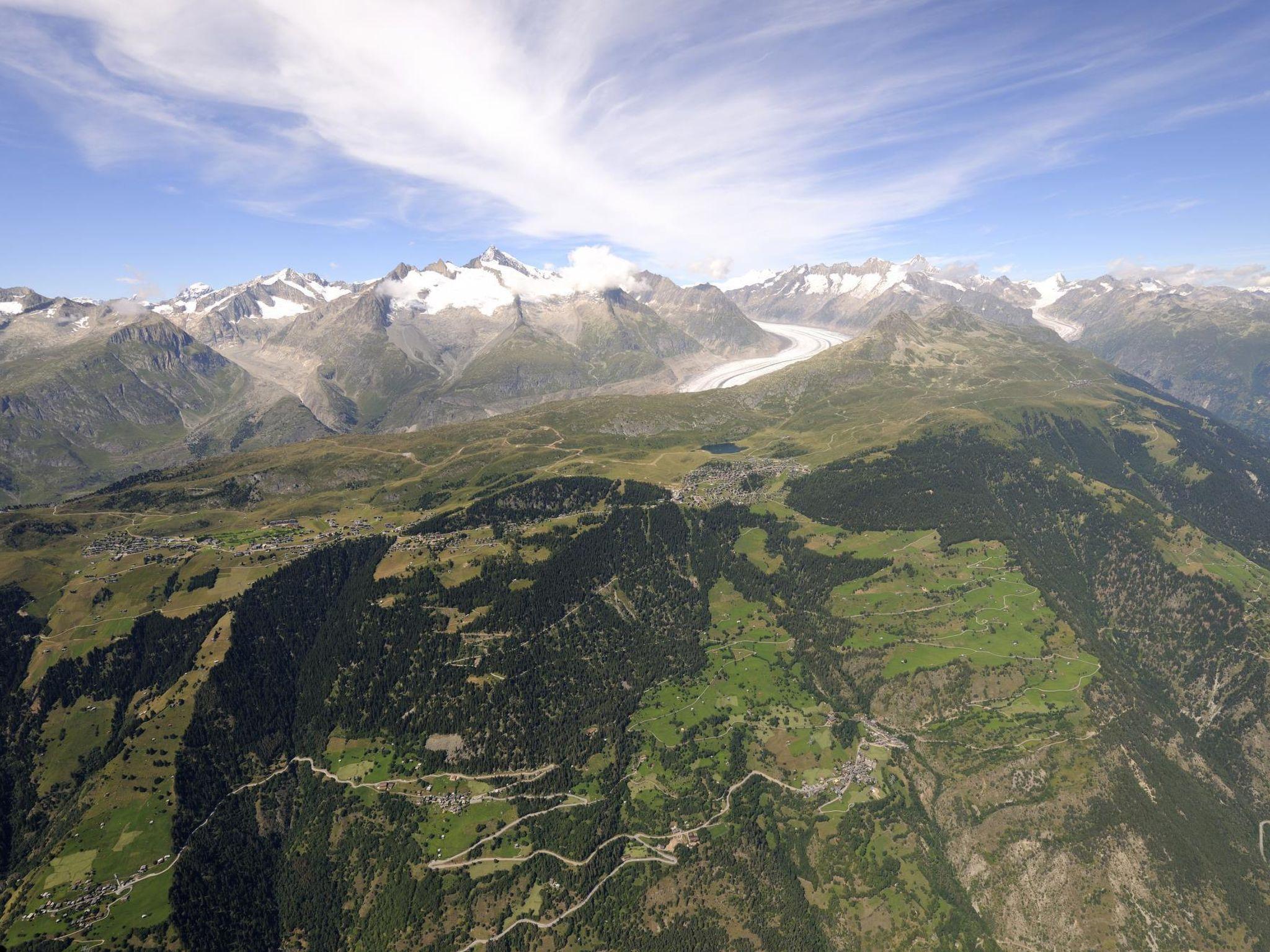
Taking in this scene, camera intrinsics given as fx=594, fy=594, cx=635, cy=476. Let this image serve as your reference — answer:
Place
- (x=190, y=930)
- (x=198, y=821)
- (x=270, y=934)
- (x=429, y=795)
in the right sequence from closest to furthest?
1. (x=190, y=930)
2. (x=270, y=934)
3. (x=198, y=821)
4. (x=429, y=795)

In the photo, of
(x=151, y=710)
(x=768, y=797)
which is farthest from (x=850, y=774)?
(x=151, y=710)

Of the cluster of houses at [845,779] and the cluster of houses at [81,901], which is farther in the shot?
the cluster of houses at [845,779]

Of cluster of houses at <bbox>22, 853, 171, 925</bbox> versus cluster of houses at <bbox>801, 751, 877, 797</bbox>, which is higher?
cluster of houses at <bbox>22, 853, 171, 925</bbox>

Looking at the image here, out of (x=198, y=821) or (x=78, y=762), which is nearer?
(x=198, y=821)

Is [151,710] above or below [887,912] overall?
above

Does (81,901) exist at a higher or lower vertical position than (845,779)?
higher

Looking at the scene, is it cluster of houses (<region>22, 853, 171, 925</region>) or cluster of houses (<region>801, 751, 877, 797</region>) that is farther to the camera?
cluster of houses (<region>801, 751, 877, 797</region>)

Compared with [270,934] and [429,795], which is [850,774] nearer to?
[429,795]

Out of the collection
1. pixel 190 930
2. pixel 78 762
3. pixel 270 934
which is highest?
pixel 78 762

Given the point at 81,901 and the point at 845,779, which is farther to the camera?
the point at 845,779

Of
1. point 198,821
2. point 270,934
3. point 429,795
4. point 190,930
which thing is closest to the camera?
point 190,930

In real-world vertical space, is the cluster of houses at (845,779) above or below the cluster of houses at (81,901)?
below
